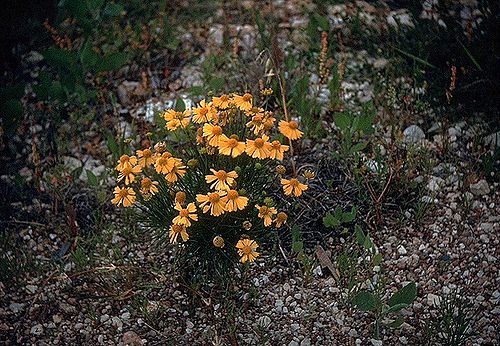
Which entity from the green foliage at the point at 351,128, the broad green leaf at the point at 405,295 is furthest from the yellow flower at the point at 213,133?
the broad green leaf at the point at 405,295

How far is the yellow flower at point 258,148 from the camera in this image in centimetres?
251

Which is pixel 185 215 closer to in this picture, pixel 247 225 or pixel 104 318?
pixel 247 225

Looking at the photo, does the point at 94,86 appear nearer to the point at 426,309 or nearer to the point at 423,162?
the point at 423,162

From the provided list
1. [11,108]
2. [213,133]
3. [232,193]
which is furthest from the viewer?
[11,108]

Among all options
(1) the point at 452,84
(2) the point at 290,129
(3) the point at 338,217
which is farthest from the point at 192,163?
(1) the point at 452,84

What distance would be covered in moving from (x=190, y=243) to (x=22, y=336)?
0.69m

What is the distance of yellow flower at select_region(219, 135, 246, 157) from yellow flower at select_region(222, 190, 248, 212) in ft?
0.45

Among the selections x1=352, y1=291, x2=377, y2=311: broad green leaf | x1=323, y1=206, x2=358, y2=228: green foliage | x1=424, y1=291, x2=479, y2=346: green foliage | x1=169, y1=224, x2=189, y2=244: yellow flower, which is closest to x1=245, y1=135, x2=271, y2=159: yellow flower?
x1=169, y1=224, x2=189, y2=244: yellow flower

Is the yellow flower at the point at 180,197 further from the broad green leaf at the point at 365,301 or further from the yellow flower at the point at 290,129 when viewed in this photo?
the broad green leaf at the point at 365,301

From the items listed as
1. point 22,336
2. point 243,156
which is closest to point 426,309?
point 243,156

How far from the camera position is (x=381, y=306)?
8.46ft

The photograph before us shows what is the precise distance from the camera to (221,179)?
2486mm

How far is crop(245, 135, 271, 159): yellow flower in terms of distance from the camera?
251cm

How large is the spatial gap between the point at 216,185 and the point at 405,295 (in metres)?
0.74
